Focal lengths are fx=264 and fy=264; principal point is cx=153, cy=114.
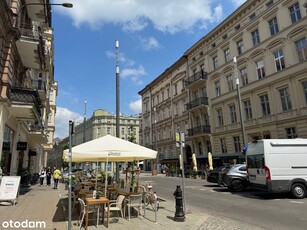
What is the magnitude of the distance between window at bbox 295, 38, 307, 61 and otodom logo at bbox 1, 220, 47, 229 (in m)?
24.5

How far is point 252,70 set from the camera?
29.5m

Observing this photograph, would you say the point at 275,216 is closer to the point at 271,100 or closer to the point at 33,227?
the point at 33,227

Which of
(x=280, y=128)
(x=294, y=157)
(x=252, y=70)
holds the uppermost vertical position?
(x=252, y=70)

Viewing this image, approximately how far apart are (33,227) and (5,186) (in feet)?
20.0

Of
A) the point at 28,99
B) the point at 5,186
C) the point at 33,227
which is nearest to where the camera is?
the point at 33,227

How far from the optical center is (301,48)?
24125mm

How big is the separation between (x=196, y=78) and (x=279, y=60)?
565 inches

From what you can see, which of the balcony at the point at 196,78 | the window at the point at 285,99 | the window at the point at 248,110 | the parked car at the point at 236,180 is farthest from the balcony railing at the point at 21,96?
the balcony at the point at 196,78

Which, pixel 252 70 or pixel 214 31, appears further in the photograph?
pixel 214 31

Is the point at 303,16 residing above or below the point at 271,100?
above

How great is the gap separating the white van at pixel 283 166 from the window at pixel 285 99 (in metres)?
12.9

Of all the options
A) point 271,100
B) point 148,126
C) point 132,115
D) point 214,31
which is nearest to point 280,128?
point 271,100

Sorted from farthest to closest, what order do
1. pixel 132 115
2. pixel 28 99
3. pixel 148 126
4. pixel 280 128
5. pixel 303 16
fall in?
pixel 132 115 < pixel 148 126 < pixel 280 128 < pixel 303 16 < pixel 28 99

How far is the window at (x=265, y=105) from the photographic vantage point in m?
27.5
